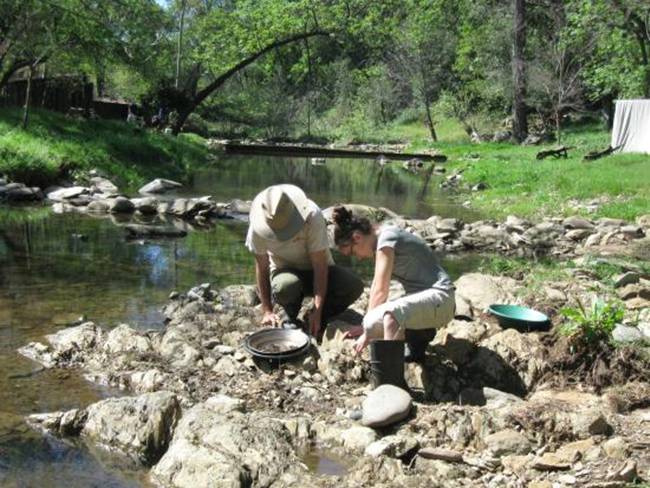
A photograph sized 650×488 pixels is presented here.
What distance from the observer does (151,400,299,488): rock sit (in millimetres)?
4188

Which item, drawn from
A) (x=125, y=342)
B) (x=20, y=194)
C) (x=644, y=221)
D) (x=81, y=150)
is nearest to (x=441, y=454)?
(x=125, y=342)

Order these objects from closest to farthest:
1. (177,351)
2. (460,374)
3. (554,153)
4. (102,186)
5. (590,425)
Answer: (590,425) < (460,374) < (177,351) < (102,186) < (554,153)

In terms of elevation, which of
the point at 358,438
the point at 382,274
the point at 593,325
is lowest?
the point at 358,438

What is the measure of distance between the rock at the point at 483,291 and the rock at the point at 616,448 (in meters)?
2.92

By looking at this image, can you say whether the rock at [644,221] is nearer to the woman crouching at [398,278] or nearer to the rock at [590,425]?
the woman crouching at [398,278]

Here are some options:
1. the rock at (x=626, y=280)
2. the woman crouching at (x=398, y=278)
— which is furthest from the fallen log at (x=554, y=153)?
the woman crouching at (x=398, y=278)

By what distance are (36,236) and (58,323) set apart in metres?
5.35

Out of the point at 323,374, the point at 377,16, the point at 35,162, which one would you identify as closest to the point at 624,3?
the point at 377,16

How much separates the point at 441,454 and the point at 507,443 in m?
0.44

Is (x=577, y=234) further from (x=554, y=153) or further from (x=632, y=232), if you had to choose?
(x=554, y=153)

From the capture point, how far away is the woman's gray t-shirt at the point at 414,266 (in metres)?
5.58

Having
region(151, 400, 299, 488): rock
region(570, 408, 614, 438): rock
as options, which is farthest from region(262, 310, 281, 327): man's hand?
region(570, 408, 614, 438): rock

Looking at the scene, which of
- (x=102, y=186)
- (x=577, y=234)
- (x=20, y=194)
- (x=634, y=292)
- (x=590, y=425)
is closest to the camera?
(x=590, y=425)

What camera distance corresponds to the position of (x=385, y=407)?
Answer: 489 cm
